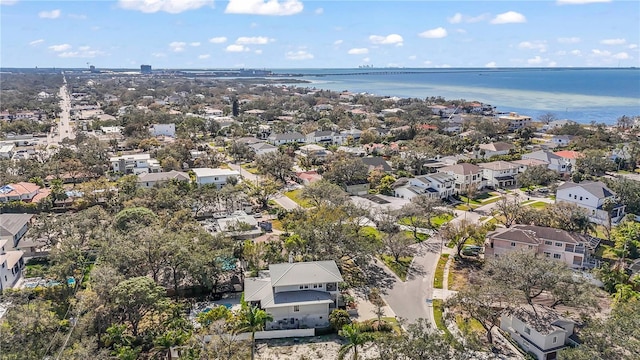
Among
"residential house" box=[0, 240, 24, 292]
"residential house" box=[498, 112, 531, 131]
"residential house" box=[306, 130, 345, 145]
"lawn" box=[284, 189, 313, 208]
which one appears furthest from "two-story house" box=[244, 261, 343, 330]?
"residential house" box=[498, 112, 531, 131]

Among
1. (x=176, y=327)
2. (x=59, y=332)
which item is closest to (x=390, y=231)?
(x=176, y=327)

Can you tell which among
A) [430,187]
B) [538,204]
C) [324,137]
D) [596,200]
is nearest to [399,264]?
[430,187]

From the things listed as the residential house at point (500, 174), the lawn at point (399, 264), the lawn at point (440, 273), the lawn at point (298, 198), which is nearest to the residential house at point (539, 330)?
the lawn at point (440, 273)

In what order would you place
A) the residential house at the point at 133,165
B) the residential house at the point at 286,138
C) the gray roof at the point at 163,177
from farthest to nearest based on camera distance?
the residential house at the point at 286,138, the residential house at the point at 133,165, the gray roof at the point at 163,177

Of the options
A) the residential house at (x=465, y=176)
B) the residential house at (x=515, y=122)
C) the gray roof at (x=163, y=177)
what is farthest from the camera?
the residential house at (x=515, y=122)

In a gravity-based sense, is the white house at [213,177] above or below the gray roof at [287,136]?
below

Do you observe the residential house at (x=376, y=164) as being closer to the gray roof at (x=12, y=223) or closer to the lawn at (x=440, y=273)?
the lawn at (x=440, y=273)
